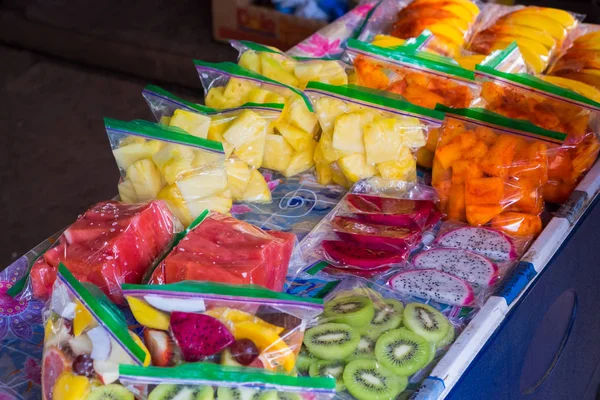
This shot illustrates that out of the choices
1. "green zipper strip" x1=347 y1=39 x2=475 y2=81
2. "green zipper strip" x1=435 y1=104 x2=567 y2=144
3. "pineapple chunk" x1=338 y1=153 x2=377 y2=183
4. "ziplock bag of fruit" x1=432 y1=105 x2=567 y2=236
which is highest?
"green zipper strip" x1=347 y1=39 x2=475 y2=81

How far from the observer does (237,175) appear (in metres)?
1.59

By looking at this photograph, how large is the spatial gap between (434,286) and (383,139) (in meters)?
0.37

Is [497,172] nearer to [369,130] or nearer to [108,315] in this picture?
[369,130]

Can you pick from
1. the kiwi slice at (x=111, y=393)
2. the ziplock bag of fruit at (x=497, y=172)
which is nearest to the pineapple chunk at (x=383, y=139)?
the ziplock bag of fruit at (x=497, y=172)

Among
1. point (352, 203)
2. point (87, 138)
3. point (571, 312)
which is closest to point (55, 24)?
point (87, 138)

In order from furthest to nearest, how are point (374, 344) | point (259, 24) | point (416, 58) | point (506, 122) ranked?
point (259, 24), point (416, 58), point (506, 122), point (374, 344)

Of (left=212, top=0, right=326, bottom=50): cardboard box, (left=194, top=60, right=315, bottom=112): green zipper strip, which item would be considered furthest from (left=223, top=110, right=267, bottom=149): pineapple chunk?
(left=212, top=0, right=326, bottom=50): cardboard box

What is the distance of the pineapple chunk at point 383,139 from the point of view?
1.55m

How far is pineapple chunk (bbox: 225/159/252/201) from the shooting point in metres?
1.59

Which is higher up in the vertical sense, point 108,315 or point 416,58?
point 416,58

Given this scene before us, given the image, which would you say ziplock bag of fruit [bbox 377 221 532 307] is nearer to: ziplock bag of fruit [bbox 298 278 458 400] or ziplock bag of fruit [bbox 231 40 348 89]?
ziplock bag of fruit [bbox 298 278 458 400]

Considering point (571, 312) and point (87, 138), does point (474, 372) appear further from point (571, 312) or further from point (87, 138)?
point (87, 138)

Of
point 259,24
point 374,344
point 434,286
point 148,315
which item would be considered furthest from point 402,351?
point 259,24

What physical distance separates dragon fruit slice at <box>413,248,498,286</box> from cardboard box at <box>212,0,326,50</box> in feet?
7.65
